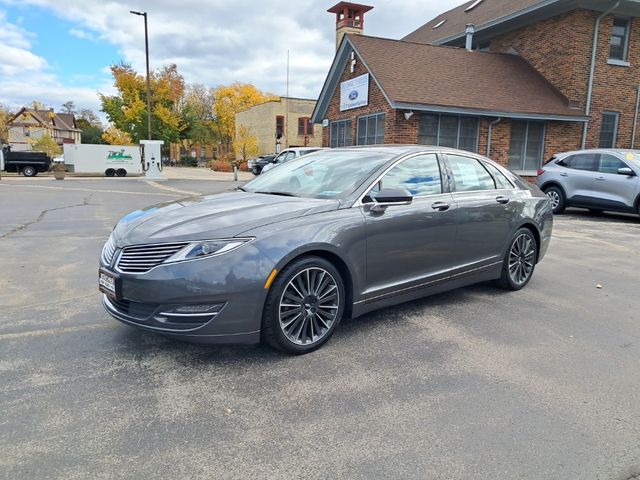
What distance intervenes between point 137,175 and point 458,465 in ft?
108

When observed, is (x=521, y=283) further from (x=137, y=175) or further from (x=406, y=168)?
(x=137, y=175)

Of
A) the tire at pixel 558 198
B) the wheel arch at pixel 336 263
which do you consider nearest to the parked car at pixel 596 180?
the tire at pixel 558 198

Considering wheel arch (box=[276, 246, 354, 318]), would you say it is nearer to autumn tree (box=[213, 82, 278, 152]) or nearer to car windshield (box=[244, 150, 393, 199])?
car windshield (box=[244, 150, 393, 199])

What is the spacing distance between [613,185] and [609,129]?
9275 mm

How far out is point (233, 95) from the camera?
68375 mm

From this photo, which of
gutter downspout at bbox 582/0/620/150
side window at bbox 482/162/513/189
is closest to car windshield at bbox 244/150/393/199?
side window at bbox 482/162/513/189

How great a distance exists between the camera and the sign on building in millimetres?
17422

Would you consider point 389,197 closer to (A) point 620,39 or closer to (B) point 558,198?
(B) point 558,198

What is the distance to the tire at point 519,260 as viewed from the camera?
17.2 ft

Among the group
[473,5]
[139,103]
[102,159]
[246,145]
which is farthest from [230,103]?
[473,5]

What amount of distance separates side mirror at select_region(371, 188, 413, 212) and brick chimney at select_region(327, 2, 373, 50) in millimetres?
22653

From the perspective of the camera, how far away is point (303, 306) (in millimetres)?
3492

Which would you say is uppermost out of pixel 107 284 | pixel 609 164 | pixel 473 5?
pixel 473 5

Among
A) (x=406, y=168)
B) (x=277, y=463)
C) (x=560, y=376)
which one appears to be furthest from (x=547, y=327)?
(x=277, y=463)
